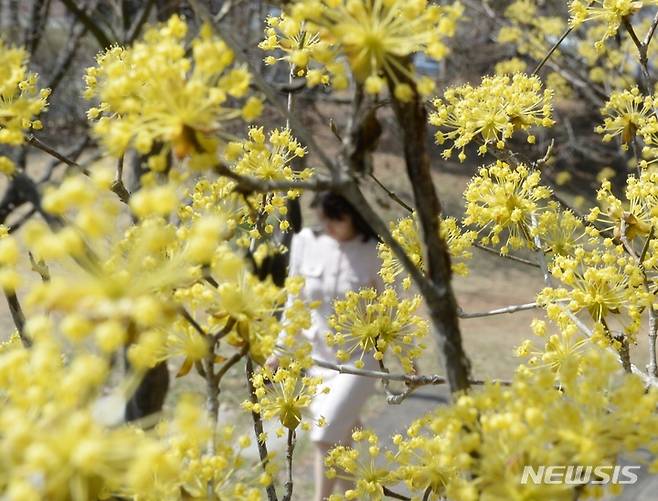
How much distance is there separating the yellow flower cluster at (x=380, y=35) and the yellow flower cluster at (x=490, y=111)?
103 cm

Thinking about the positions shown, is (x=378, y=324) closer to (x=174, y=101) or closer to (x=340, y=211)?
(x=174, y=101)

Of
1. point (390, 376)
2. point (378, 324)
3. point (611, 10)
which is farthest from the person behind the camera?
point (611, 10)

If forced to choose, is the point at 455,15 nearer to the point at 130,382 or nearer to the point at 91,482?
the point at 130,382

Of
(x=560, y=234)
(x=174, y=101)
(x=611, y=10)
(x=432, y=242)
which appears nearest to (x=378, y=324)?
(x=560, y=234)

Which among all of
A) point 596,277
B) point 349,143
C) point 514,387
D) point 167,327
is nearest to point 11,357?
point 167,327

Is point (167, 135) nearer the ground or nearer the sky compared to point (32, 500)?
nearer the sky

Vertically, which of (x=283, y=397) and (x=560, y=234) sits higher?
(x=560, y=234)

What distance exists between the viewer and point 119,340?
65cm

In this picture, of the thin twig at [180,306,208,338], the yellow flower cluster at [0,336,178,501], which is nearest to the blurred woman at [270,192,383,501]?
the thin twig at [180,306,208,338]

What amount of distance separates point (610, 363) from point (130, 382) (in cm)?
62

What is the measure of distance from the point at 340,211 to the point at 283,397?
1.93 m

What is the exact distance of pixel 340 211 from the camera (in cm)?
340

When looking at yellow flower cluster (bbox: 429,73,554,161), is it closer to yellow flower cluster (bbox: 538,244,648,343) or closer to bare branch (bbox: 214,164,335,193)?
yellow flower cluster (bbox: 538,244,648,343)

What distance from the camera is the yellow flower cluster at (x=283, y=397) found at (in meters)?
1.43
